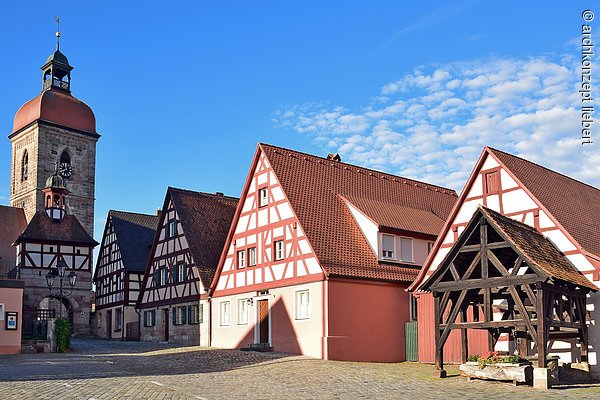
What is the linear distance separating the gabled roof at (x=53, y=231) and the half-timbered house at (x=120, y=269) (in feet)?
6.66

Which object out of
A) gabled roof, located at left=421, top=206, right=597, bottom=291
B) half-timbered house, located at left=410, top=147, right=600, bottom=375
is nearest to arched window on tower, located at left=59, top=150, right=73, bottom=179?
half-timbered house, located at left=410, top=147, right=600, bottom=375

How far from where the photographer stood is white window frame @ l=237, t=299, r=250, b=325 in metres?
36.7

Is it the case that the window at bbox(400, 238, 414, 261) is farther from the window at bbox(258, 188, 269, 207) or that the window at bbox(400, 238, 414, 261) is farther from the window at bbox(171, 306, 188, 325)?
the window at bbox(171, 306, 188, 325)

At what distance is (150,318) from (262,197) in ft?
46.7

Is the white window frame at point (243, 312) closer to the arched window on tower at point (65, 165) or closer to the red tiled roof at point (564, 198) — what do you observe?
the red tiled roof at point (564, 198)

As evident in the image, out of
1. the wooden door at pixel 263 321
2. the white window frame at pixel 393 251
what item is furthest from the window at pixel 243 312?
the white window frame at pixel 393 251

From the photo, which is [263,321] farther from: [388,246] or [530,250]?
[530,250]

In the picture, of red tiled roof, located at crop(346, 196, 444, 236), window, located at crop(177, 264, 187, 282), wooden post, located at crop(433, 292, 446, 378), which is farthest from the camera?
window, located at crop(177, 264, 187, 282)

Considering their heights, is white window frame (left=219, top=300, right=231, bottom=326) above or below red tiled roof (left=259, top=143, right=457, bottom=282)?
below

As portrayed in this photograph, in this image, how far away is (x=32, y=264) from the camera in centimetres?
5828

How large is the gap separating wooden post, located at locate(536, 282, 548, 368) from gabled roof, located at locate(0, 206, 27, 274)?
51.8 meters

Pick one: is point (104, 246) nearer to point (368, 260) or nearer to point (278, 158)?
point (278, 158)

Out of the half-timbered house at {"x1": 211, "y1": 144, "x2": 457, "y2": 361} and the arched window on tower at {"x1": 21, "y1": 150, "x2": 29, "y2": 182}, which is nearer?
the half-timbered house at {"x1": 211, "y1": 144, "x2": 457, "y2": 361}

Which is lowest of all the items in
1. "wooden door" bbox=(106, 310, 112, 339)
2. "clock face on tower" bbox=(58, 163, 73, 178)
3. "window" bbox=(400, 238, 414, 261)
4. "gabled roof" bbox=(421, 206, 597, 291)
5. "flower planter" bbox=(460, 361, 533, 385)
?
"flower planter" bbox=(460, 361, 533, 385)
